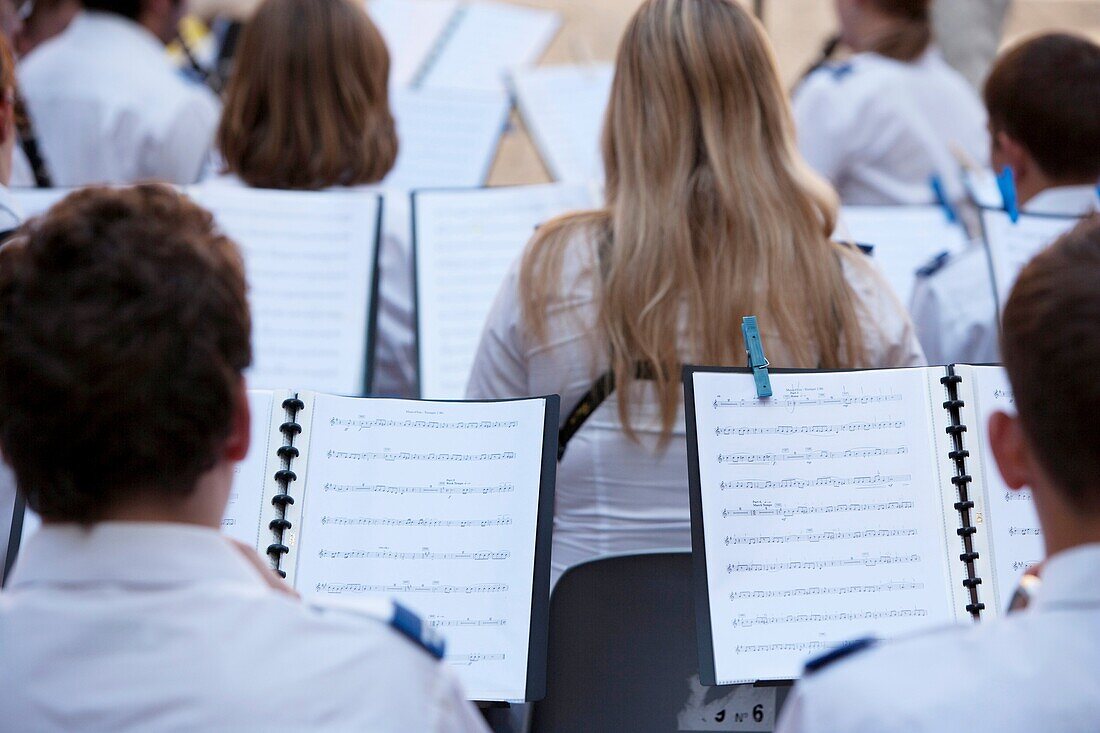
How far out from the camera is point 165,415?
3.53 feet

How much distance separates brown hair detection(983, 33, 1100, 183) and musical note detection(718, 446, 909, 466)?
137 centimetres

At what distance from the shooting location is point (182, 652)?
40.3 inches

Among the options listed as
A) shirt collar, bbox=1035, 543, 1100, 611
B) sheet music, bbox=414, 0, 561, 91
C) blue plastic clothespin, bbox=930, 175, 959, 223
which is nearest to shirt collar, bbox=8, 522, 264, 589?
shirt collar, bbox=1035, 543, 1100, 611

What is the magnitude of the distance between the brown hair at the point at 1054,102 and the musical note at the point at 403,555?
172cm

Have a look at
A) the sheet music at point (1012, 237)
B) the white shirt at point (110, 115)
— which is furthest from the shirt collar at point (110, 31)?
the sheet music at point (1012, 237)

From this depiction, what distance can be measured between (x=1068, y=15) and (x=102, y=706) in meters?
7.15

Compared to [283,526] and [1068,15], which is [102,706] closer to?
[283,526]

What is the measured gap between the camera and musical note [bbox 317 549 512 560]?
1.61 metres

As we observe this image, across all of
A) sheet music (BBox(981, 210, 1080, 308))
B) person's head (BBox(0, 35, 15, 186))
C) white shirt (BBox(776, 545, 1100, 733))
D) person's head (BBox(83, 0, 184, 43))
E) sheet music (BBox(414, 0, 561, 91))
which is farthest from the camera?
sheet music (BBox(414, 0, 561, 91))

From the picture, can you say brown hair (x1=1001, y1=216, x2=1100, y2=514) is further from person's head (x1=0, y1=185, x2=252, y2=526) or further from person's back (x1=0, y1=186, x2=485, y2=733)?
person's head (x1=0, y1=185, x2=252, y2=526)

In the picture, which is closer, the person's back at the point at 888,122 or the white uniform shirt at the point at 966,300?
the white uniform shirt at the point at 966,300

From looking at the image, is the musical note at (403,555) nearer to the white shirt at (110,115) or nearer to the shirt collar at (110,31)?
the white shirt at (110,115)

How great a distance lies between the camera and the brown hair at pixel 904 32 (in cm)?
371

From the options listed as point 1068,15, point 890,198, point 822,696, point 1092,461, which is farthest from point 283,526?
point 1068,15
